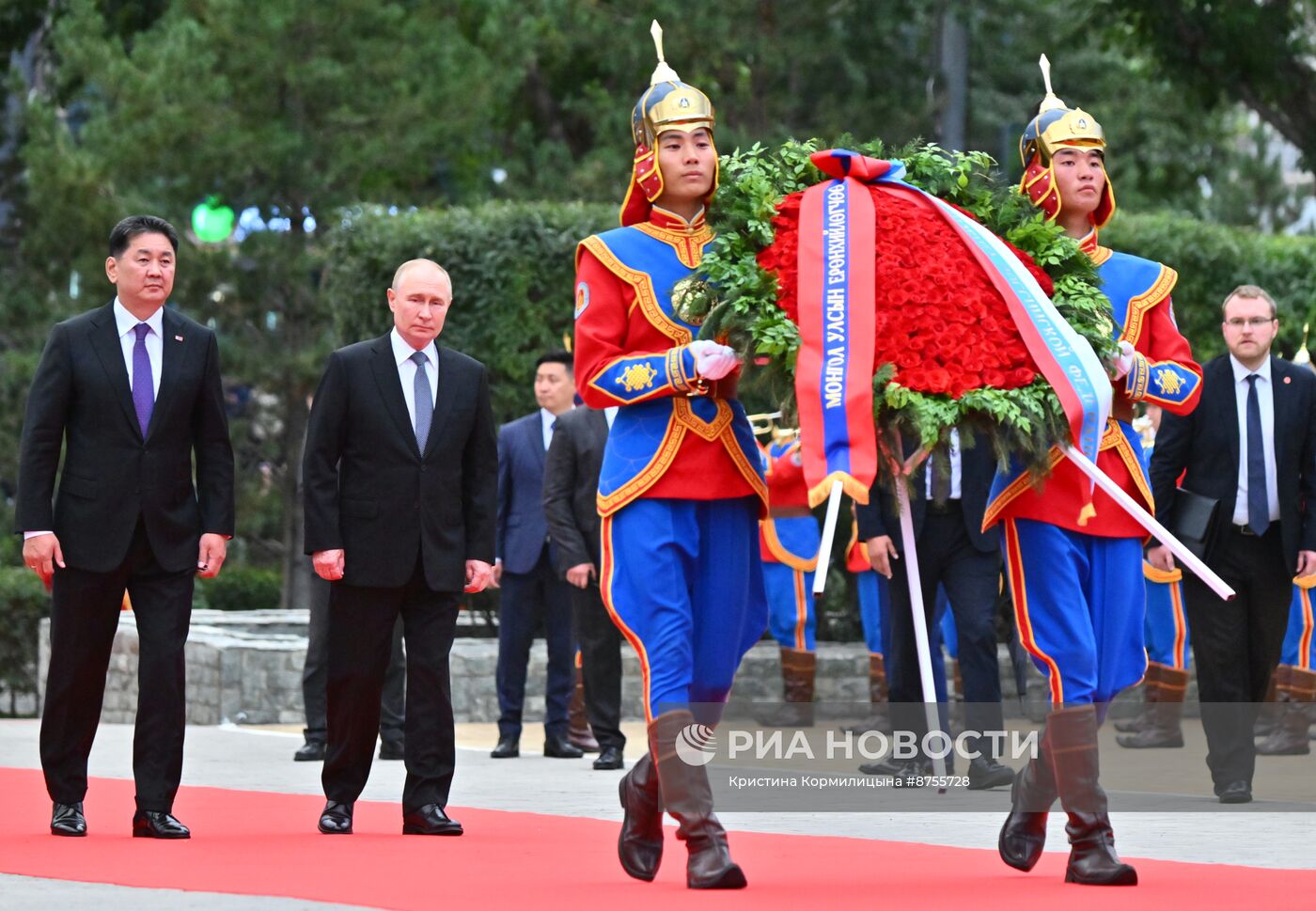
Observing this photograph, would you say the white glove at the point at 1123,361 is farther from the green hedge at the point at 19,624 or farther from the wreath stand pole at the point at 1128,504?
the green hedge at the point at 19,624

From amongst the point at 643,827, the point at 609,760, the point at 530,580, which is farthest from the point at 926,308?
the point at 530,580

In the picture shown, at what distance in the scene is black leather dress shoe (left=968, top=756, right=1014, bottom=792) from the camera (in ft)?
32.3

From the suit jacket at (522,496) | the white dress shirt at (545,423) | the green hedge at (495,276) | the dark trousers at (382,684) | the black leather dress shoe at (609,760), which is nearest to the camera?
the dark trousers at (382,684)

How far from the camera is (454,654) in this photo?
1452 cm

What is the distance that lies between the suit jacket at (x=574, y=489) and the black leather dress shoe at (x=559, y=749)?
1.00 meters

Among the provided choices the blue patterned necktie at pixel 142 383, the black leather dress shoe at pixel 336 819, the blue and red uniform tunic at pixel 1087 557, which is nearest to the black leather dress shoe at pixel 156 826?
the black leather dress shoe at pixel 336 819

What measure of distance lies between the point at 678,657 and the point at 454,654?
26.6 feet

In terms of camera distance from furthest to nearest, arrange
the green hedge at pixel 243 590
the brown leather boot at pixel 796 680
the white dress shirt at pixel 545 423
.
→ the green hedge at pixel 243 590, the brown leather boot at pixel 796 680, the white dress shirt at pixel 545 423

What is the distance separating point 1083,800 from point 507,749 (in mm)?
5941

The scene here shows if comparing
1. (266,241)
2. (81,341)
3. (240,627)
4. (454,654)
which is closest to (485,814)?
(81,341)

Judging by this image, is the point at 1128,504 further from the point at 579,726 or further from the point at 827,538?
the point at 579,726

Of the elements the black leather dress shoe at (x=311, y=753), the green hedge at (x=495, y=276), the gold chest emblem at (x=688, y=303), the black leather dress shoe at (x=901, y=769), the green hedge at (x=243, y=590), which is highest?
the green hedge at (x=495, y=276)

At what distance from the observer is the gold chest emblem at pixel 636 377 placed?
260 inches

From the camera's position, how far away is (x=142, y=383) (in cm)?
804
